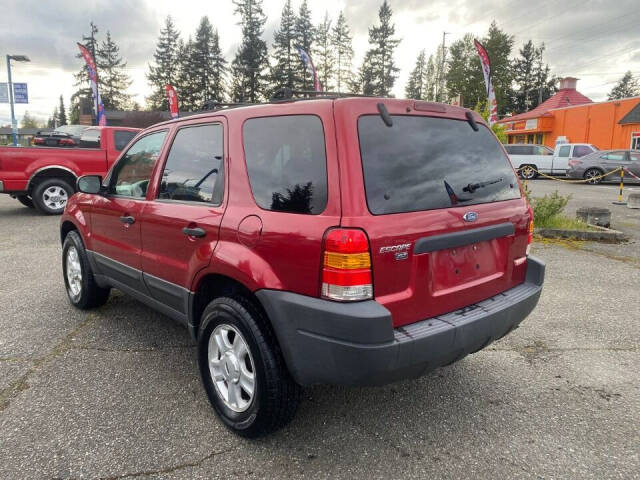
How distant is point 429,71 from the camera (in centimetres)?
7281

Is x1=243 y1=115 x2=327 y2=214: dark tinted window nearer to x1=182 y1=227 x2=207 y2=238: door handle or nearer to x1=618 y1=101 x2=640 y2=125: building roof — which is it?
x1=182 y1=227 x2=207 y2=238: door handle

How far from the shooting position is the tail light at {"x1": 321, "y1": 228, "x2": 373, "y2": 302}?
78.5 inches

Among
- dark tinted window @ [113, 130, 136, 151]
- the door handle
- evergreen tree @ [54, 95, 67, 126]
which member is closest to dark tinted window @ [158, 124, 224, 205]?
the door handle

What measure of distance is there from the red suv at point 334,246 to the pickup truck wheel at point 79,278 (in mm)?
1500

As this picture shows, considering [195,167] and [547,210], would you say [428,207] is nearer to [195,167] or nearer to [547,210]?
[195,167]

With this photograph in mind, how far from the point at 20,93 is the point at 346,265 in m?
25.3

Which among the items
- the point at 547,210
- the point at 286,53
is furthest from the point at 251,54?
the point at 547,210

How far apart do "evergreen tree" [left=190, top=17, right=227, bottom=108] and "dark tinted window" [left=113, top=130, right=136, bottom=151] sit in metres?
44.8

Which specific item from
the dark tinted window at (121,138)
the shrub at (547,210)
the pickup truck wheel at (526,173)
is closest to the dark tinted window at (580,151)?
the pickup truck wheel at (526,173)

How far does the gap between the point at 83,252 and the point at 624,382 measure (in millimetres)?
4456

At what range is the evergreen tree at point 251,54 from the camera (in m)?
48.7

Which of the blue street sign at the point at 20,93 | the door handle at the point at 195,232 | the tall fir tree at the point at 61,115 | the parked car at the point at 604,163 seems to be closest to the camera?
the door handle at the point at 195,232

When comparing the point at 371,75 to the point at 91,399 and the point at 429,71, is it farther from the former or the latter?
the point at 91,399

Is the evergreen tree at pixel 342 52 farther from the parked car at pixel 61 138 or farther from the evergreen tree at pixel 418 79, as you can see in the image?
the parked car at pixel 61 138
